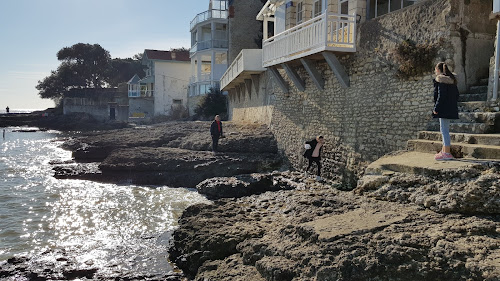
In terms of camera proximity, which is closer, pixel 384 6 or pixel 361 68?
pixel 361 68

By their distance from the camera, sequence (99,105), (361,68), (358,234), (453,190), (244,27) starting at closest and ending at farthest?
(358,234) → (453,190) → (361,68) → (244,27) → (99,105)

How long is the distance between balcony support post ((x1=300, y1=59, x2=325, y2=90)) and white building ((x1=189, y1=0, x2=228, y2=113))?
2239 cm

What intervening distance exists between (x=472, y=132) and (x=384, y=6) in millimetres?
6519

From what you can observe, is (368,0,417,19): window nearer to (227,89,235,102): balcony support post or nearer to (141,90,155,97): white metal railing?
(227,89,235,102): balcony support post

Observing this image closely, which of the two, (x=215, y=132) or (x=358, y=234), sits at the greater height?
(x=215, y=132)

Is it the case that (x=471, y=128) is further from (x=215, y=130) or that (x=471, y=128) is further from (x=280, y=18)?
(x=215, y=130)

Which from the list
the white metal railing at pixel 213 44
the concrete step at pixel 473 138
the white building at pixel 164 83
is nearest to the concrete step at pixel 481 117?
the concrete step at pixel 473 138

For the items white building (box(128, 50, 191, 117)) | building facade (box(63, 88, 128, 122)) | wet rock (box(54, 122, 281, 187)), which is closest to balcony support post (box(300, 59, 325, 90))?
wet rock (box(54, 122, 281, 187))

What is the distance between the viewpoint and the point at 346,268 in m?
4.59

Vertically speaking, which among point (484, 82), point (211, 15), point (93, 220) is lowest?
point (93, 220)

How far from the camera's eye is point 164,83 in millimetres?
46031

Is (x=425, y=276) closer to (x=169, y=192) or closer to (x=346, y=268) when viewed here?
(x=346, y=268)

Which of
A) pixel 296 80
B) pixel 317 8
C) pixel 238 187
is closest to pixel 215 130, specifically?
pixel 296 80

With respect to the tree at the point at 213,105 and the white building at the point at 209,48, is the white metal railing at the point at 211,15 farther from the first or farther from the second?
the tree at the point at 213,105
